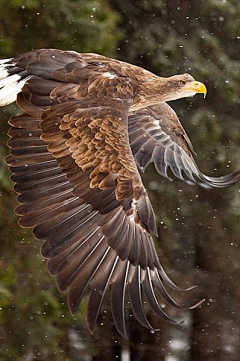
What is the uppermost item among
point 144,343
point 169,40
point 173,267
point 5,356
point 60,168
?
point 60,168

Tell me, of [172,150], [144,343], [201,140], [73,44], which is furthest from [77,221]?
[144,343]

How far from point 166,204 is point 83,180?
4395mm

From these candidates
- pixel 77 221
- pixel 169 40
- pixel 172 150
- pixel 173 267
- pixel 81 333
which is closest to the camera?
pixel 77 221

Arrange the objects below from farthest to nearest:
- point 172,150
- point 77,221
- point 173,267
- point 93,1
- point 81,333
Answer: point 173,267, point 81,333, point 93,1, point 172,150, point 77,221

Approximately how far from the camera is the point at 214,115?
31.7ft

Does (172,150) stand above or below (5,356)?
above

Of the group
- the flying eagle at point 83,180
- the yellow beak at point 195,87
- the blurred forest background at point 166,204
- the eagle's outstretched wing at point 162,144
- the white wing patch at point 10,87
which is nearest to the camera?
the flying eagle at point 83,180

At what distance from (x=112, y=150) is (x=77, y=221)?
0.51 metres

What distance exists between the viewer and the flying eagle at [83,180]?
201 inches

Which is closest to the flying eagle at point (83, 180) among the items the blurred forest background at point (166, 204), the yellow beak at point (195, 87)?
the yellow beak at point (195, 87)

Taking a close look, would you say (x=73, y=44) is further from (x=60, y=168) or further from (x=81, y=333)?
(x=81, y=333)

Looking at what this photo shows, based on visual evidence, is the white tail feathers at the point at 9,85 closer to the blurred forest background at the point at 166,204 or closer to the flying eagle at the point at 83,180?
the flying eagle at the point at 83,180

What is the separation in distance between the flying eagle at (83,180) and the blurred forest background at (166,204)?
1.75 m

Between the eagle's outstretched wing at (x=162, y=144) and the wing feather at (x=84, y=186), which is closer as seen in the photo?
the wing feather at (x=84, y=186)
